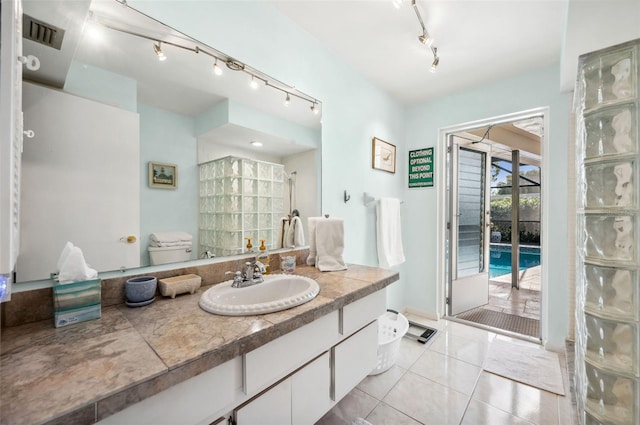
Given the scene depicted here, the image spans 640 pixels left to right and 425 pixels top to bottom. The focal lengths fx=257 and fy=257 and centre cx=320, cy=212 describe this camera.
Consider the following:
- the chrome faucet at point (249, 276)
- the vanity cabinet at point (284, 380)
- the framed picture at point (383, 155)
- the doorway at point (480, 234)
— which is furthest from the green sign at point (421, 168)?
the chrome faucet at point (249, 276)

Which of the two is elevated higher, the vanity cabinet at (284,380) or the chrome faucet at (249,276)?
the chrome faucet at (249,276)

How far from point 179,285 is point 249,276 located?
12.3 inches

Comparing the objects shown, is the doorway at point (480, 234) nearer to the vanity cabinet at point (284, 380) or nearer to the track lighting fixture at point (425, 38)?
the track lighting fixture at point (425, 38)

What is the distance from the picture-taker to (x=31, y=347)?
0.72 m

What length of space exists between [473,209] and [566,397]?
2028 millimetres

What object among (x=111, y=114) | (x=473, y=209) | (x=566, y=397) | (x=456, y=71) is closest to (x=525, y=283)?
(x=473, y=209)

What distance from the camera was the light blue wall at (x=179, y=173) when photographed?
1.13 m

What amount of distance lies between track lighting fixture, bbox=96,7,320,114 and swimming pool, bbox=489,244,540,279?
5.69 m

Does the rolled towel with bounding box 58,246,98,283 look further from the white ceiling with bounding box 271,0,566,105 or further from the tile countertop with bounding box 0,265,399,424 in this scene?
the white ceiling with bounding box 271,0,566,105

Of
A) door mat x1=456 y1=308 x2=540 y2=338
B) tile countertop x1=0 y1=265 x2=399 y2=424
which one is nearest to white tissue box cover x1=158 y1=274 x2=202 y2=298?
tile countertop x1=0 y1=265 x2=399 y2=424

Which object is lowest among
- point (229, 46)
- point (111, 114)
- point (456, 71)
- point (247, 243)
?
point (247, 243)

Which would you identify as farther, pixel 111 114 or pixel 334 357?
pixel 334 357

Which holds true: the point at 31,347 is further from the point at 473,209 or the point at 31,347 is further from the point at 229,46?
the point at 473,209

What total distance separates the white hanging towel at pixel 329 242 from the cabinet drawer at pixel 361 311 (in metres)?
0.30
